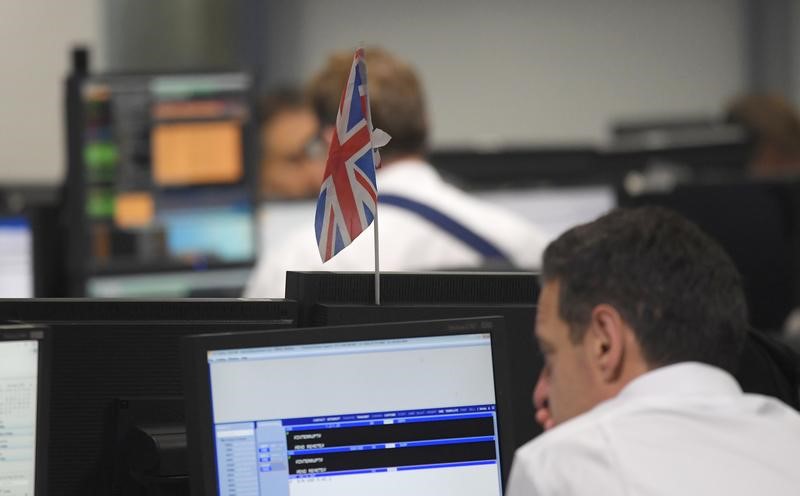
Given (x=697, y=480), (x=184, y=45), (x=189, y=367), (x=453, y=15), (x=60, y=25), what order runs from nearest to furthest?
(x=697, y=480), (x=189, y=367), (x=60, y=25), (x=184, y=45), (x=453, y=15)

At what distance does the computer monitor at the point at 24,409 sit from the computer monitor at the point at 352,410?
8.1 inches

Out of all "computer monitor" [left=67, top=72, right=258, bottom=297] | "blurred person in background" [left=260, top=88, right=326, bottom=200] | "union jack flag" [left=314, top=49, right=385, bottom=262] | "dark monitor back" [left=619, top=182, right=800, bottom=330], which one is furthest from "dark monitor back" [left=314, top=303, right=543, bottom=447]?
"blurred person in background" [left=260, top=88, right=326, bottom=200]

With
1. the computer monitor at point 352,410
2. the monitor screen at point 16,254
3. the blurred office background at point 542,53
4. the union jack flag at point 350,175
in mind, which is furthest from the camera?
the blurred office background at point 542,53

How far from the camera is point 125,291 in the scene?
3.96 meters

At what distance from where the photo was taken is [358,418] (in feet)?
5.19

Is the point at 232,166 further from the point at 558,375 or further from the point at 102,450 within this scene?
the point at 558,375

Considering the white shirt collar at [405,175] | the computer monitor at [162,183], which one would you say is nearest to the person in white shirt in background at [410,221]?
the white shirt collar at [405,175]

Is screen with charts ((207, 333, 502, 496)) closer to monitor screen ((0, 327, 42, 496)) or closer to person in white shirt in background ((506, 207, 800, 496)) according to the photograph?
person in white shirt in background ((506, 207, 800, 496))

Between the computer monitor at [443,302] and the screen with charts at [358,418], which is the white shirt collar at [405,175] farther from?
the screen with charts at [358,418]

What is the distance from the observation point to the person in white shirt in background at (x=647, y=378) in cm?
140

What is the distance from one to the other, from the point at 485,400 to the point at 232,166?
254cm

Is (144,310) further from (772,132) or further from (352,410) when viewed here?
(772,132)

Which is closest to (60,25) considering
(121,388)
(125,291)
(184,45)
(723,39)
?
(184,45)

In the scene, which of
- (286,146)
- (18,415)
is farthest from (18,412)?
(286,146)
